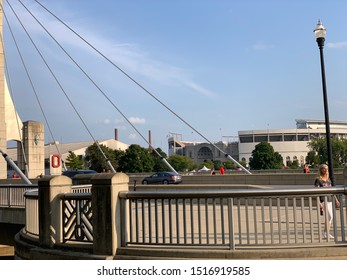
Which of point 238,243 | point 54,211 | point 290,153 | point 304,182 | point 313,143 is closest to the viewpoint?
point 238,243

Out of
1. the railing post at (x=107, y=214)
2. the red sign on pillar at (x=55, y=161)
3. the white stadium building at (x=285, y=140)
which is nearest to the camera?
the railing post at (x=107, y=214)

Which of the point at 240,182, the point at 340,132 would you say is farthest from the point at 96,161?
the point at 340,132

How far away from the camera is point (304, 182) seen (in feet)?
82.6

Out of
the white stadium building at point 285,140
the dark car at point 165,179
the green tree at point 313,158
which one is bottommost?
the dark car at point 165,179

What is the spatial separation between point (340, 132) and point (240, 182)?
14754 centimetres

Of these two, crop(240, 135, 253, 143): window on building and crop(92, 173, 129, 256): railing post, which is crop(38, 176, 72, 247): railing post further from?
crop(240, 135, 253, 143): window on building

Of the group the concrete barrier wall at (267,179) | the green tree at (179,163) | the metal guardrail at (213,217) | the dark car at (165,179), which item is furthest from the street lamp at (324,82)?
the green tree at (179,163)

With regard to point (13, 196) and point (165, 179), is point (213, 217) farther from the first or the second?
point (165, 179)

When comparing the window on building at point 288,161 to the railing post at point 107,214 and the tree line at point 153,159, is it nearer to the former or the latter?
the tree line at point 153,159

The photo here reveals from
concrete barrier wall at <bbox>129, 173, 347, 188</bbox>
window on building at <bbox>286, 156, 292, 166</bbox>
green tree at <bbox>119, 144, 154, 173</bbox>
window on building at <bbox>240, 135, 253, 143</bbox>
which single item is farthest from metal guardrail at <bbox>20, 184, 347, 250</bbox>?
window on building at <bbox>240, 135, 253, 143</bbox>

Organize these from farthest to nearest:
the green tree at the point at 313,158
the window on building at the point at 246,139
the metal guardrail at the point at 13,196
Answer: the window on building at the point at 246,139 → the green tree at the point at 313,158 → the metal guardrail at the point at 13,196

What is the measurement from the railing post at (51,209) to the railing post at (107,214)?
45.1 inches

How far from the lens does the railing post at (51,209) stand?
8.47 metres

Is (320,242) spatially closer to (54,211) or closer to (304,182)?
(54,211)
